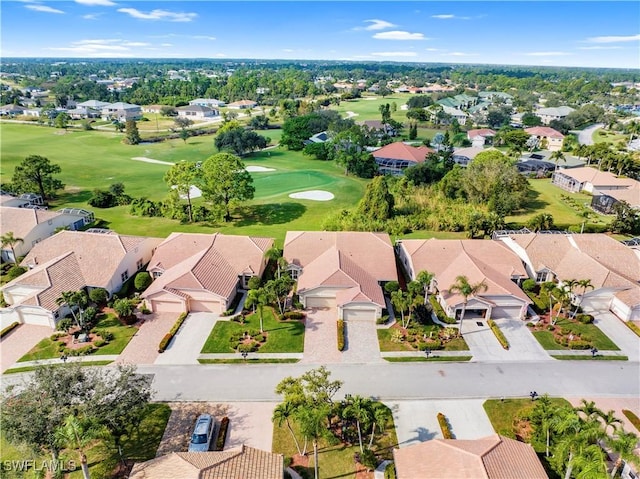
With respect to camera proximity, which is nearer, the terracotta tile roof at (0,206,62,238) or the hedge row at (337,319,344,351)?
the hedge row at (337,319,344,351)

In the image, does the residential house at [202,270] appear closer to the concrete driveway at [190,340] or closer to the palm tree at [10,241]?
the concrete driveway at [190,340]

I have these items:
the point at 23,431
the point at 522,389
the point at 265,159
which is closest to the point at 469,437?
the point at 522,389

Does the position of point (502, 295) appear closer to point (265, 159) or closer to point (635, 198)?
point (635, 198)

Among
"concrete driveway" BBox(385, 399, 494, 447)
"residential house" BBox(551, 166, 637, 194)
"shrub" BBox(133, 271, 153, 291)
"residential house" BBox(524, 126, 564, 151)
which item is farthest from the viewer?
"residential house" BBox(524, 126, 564, 151)

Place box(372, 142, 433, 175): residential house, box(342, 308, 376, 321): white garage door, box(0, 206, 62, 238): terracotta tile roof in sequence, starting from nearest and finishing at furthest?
box(342, 308, 376, 321): white garage door < box(0, 206, 62, 238): terracotta tile roof < box(372, 142, 433, 175): residential house

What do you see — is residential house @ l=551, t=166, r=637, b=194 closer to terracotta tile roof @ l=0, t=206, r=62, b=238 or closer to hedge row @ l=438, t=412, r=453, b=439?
hedge row @ l=438, t=412, r=453, b=439

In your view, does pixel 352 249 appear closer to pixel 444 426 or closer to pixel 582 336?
pixel 444 426

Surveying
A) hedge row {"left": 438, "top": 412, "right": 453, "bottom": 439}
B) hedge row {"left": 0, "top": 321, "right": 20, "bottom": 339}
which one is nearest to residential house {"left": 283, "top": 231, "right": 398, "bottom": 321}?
hedge row {"left": 438, "top": 412, "right": 453, "bottom": 439}
